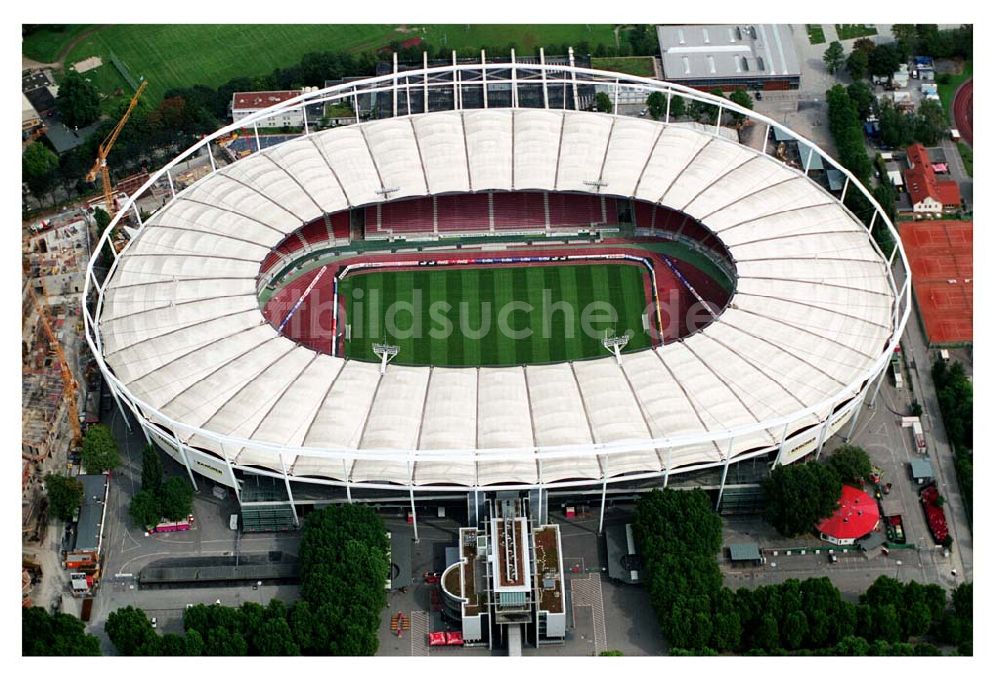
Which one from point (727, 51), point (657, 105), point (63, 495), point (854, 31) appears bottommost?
point (63, 495)

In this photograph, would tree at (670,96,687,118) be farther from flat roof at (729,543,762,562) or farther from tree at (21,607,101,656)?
tree at (21,607,101,656)

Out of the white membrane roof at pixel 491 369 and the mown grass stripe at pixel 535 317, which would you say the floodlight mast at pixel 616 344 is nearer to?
the white membrane roof at pixel 491 369

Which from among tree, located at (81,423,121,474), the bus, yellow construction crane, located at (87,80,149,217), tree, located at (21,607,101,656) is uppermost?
yellow construction crane, located at (87,80,149,217)

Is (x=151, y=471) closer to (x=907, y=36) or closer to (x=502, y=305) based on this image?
(x=502, y=305)

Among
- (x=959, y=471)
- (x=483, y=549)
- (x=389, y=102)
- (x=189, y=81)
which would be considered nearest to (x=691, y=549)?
(x=483, y=549)

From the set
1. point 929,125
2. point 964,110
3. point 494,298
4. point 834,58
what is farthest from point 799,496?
point 834,58

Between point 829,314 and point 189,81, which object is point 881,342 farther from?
point 189,81

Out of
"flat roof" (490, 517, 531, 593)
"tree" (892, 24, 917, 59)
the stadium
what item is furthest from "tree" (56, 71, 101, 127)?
"tree" (892, 24, 917, 59)
